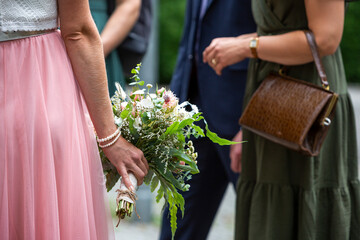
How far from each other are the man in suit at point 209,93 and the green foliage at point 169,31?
13449 mm

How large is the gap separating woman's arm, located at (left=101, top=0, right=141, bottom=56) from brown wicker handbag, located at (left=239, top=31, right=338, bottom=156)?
3.25ft

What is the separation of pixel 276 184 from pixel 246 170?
19cm

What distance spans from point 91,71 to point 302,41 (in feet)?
3.60

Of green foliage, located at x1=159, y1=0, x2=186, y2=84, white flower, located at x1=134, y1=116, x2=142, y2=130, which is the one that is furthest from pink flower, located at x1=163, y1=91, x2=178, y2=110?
green foliage, located at x1=159, y1=0, x2=186, y2=84

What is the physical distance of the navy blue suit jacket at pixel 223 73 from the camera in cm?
313

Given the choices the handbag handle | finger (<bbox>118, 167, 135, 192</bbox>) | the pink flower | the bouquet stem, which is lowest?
the bouquet stem

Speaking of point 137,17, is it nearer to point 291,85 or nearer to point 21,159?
point 291,85

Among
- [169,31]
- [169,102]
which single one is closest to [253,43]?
[169,102]

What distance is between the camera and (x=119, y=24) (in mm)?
3301

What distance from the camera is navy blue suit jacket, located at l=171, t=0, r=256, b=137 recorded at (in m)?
3.13

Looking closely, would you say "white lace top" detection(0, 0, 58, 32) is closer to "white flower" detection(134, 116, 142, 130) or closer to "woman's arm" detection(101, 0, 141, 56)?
"white flower" detection(134, 116, 142, 130)

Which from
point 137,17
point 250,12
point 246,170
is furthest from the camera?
point 137,17

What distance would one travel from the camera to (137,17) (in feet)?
11.3

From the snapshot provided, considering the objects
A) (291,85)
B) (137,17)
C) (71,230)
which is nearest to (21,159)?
(71,230)
